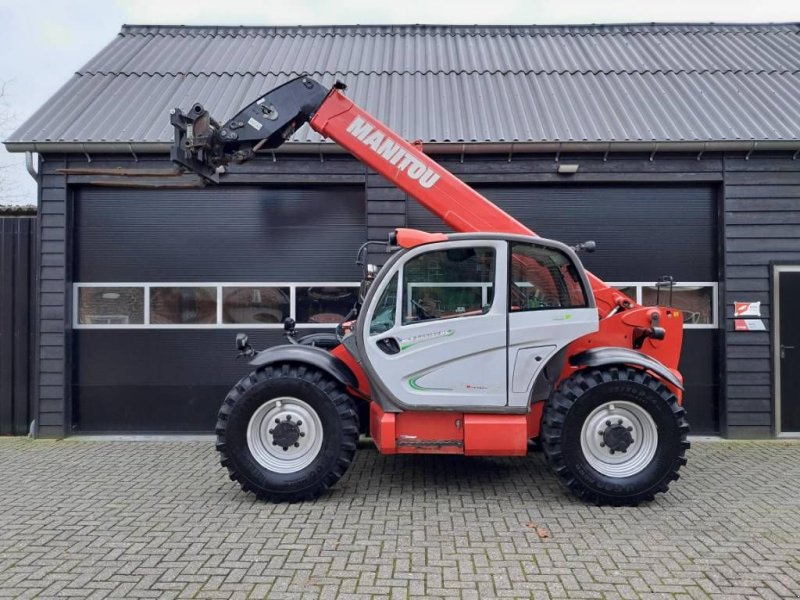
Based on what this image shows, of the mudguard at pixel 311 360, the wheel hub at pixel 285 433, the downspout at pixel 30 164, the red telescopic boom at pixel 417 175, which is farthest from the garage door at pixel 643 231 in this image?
the downspout at pixel 30 164

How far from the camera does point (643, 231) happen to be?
7809 millimetres

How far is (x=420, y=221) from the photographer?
308 inches

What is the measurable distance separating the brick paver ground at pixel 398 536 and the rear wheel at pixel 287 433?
9.8 inches

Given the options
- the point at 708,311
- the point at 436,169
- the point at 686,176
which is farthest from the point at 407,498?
the point at 686,176

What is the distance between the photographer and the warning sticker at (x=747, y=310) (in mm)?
7473

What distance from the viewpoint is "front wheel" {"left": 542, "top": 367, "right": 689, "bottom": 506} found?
5.00 meters

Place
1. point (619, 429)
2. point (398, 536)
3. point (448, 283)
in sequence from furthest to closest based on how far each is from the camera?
point (448, 283) < point (619, 429) < point (398, 536)

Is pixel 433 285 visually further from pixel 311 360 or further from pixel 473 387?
pixel 311 360

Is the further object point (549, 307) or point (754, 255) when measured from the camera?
point (754, 255)

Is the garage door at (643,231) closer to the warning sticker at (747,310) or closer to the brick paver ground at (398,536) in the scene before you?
the warning sticker at (747,310)

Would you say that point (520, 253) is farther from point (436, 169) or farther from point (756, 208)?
point (756, 208)

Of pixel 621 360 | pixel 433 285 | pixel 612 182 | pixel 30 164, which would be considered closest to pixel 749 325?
pixel 612 182

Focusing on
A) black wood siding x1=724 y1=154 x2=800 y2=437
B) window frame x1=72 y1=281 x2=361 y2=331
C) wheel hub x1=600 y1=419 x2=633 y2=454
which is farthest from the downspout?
black wood siding x1=724 y1=154 x2=800 y2=437

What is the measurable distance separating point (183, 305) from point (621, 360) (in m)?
5.72
